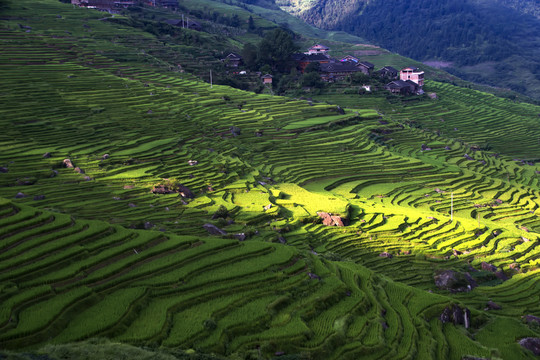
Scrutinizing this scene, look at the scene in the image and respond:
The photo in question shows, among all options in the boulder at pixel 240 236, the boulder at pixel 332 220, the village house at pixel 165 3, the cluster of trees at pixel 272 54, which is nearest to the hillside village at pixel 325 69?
the cluster of trees at pixel 272 54

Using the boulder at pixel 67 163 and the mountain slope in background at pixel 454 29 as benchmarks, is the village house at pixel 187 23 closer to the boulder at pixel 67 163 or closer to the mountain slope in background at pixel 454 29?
the boulder at pixel 67 163

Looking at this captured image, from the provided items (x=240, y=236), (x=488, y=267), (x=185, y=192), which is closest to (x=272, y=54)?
(x=185, y=192)

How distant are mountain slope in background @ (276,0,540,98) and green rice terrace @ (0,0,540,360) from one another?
6668 cm

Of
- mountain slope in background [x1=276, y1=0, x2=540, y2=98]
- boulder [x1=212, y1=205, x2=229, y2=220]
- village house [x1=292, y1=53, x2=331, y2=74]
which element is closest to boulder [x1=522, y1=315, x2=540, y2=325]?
boulder [x1=212, y1=205, x2=229, y2=220]

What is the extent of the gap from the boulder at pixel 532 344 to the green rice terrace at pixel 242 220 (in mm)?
112

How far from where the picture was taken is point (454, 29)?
13300 centimetres

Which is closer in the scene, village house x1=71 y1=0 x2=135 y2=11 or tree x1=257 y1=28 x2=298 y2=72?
tree x1=257 y1=28 x2=298 y2=72

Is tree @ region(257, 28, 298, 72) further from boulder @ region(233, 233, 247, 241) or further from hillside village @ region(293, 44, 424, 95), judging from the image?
boulder @ region(233, 233, 247, 241)

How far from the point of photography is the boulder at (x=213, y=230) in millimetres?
20547

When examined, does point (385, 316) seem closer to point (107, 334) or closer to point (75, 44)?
point (107, 334)

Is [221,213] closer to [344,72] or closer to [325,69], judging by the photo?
[325,69]

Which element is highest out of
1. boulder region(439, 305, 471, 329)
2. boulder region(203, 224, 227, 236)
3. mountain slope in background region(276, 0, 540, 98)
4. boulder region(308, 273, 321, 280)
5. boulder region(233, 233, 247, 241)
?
boulder region(308, 273, 321, 280)

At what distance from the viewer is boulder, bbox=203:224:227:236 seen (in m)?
20.5

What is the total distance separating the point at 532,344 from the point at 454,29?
→ 433 ft
